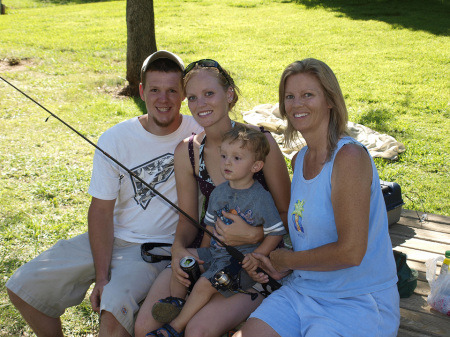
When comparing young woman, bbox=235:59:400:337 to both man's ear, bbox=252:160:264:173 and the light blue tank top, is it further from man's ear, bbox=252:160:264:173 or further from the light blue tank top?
man's ear, bbox=252:160:264:173

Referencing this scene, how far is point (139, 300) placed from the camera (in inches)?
111

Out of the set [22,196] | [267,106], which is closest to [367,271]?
[22,196]

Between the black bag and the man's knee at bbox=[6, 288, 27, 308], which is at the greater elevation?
the black bag

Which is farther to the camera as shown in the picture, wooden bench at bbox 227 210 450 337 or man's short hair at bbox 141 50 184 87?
man's short hair at bbox 141 50 184 87

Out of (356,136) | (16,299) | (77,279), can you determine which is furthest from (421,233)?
(356,136)

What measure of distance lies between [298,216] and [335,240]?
0.21 m

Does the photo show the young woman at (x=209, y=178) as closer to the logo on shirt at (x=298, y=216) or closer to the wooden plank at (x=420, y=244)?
the logo on shirt at (x=298, y=216)

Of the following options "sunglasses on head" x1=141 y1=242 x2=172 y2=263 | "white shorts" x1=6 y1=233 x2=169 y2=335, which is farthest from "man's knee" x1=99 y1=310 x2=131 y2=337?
"sunglasses on head" x1=141 y1=242 x2=172 y2=263

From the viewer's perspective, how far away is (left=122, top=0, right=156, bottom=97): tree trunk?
851cm

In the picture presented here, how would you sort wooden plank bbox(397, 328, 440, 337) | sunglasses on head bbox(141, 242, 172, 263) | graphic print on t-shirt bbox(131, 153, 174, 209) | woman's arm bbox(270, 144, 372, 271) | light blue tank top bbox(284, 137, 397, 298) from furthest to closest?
graphic print on t-shirt bbox(131, 153, 174, 209) → sunglasses on head bbox(141, 242, 172, 263) → wooden plank bbox(397, 328, 440, 337) → light blue tank top bbox(284, 137, 397, 298) → woman's arm bbox(270, 144, 372, 271)

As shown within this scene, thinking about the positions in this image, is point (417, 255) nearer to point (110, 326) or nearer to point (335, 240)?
point (335, 240)

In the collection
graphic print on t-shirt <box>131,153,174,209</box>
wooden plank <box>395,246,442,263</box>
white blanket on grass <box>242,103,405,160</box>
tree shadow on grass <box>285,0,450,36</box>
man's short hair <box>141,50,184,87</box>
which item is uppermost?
man's short hair <box>141,50,184,87</box>

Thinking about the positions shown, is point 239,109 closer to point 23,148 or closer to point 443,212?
point 23,148

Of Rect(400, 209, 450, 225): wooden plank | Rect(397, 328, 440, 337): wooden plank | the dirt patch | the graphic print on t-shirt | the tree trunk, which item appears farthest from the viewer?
the dirt patch
